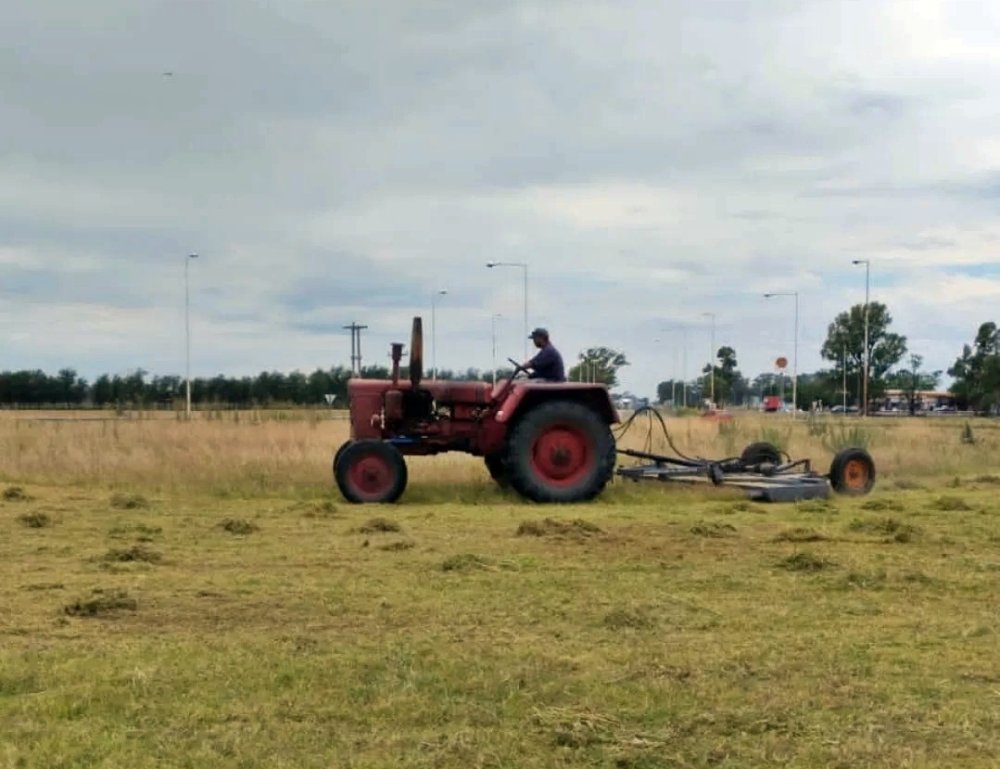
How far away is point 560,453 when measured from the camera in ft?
43.2

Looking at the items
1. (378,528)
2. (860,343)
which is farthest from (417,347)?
(860,343)

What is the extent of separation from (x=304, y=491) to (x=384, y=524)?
4056 mm

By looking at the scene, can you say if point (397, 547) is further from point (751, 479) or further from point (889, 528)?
point (751, 479)

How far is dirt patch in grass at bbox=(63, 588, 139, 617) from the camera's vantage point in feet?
20.0

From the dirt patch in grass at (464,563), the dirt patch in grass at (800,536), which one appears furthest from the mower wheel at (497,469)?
the dirt patch in grass at (464,563)

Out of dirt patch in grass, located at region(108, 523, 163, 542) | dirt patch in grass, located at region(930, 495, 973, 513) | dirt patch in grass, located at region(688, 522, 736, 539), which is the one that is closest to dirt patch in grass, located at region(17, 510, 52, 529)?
dirt patch in grass, located at region(108, 523, 163, 542)

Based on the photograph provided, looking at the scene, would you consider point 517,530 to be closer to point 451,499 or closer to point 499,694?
point 451,499

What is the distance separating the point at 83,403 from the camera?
6306cm

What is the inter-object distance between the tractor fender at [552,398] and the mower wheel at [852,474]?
299 centimetres

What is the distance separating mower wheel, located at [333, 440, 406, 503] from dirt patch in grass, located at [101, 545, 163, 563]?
443cm

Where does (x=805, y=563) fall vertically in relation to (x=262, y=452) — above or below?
below

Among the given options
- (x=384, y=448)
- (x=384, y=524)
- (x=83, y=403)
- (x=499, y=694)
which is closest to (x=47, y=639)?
(x=499, y=694)

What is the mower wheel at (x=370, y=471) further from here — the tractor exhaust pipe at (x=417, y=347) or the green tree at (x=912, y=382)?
the green tree at (x=912, y=382)

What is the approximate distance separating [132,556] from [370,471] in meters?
4.76
